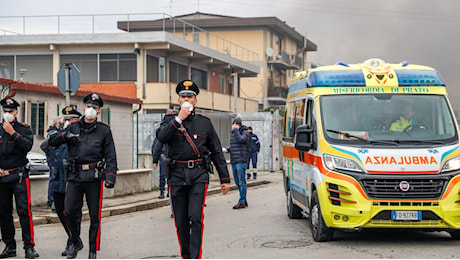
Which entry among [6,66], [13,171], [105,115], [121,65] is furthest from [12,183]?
[6,66]

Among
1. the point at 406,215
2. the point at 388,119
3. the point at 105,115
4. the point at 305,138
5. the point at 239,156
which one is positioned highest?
the point at 105,115

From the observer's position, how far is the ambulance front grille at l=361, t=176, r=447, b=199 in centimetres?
914

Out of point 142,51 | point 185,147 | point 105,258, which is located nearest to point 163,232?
point 105,258

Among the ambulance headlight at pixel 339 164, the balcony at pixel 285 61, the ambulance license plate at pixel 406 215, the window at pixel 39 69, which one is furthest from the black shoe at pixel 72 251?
the balcony at pixel 285 61

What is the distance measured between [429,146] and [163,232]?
453cm

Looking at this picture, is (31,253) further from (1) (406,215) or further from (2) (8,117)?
(1) (406,215)

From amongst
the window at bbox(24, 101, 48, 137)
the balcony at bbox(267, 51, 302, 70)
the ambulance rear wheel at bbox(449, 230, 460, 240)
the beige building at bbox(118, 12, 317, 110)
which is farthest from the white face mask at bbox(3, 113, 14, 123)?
the balcony at bbox(267, 51, 302, 70)

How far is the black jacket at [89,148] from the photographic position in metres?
8.53

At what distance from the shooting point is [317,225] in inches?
386

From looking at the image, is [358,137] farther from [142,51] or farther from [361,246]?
[142,51]

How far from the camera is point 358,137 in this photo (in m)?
9.69

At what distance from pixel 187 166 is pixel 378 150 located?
3.12 m

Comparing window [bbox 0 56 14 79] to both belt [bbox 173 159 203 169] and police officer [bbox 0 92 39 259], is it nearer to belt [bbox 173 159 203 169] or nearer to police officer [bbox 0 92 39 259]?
police officer [bbox 0 92 39 259]

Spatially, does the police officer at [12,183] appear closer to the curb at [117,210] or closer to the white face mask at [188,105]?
the white face mask at [188,105]
